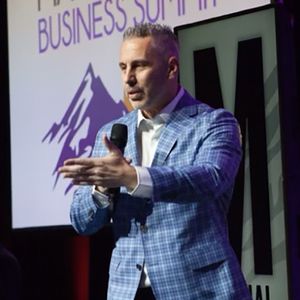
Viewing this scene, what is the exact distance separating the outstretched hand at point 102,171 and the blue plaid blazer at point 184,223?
0.31ft

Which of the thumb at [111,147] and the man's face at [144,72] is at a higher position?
the man's face at [144,72]

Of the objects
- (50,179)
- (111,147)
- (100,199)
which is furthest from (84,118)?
(111,147)

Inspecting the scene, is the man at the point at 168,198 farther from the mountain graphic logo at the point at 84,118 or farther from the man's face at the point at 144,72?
the mountain graphic logo at the point at 84,118

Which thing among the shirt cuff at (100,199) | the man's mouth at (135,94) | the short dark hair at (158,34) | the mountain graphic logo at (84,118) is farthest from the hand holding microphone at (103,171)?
the mountain graphic logo at (84,118)

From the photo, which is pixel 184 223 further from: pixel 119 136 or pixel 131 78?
pixel 131 78

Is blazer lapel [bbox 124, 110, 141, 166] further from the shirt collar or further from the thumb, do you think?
the thumb

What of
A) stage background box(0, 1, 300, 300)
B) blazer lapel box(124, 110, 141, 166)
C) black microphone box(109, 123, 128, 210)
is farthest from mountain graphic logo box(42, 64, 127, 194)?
black microphone box(109, 123, 128, 210)

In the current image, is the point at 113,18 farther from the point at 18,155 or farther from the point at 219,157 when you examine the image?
the point at 219,157

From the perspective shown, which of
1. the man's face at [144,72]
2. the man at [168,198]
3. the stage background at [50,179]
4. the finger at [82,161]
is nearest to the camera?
the finger at [82,161]

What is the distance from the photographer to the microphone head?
1795 mm

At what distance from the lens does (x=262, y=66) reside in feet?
8.32

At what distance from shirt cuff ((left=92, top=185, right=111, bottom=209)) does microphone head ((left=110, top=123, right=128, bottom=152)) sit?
0.12m

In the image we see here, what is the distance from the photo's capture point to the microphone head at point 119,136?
70.7 inches

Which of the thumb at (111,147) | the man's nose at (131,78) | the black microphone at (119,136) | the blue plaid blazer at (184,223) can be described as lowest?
the blue plaid blazer at (184,223)
